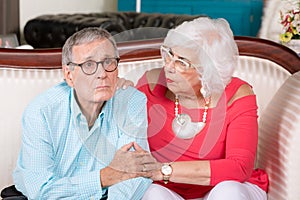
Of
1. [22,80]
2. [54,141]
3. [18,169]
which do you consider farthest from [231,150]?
[22,80]

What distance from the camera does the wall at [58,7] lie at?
6.79m

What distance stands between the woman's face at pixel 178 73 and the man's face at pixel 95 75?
0.19m

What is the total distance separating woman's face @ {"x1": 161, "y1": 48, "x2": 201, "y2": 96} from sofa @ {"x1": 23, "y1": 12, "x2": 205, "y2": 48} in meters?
3.55

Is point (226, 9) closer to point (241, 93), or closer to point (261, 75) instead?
point (261, 75)

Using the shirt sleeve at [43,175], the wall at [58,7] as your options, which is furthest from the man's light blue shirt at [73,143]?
the wall at [58,7]

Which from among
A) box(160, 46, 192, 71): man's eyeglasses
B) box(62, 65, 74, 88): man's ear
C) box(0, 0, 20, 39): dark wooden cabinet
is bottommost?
box(0, 0, 20, 39): dark wooden cabinet

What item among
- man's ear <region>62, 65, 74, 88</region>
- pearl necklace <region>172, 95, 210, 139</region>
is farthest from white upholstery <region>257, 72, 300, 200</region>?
man's ear <region>62, 65, 74, 88</region>

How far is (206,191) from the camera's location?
2094 millimetres

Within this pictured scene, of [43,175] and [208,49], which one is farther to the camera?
[208,49]

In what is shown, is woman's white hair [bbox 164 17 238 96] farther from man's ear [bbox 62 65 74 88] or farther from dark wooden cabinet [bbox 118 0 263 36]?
dark wooden cabinet [bbox 118 0 263 36]

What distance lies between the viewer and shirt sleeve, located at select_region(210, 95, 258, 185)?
6.42 ft

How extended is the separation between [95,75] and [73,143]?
0.80 ft

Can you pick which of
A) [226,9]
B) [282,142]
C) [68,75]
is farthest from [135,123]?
[226,9]

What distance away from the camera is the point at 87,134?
197 cm
